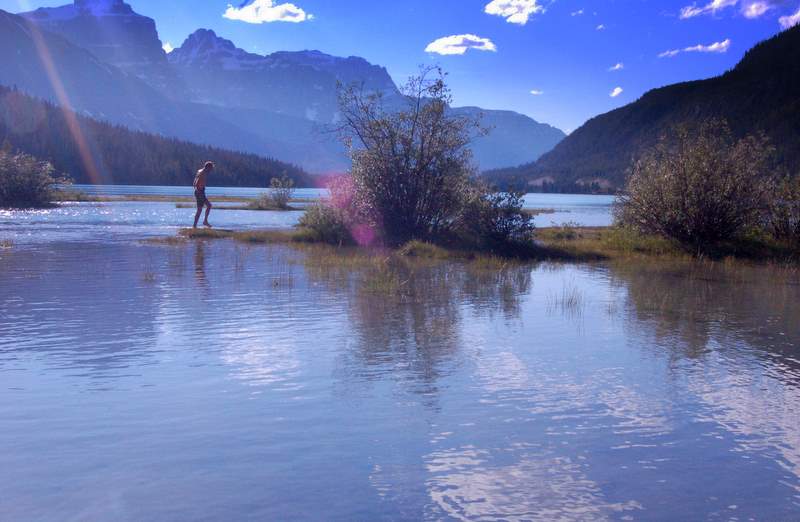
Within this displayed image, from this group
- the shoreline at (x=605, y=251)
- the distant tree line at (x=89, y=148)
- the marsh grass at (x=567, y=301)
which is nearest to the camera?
the marsh grass at (x=567, y=301)

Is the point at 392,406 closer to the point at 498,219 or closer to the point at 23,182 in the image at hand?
the point at 498,219

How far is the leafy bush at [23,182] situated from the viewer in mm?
52094

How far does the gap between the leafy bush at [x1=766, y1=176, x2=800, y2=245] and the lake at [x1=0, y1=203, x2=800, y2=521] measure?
15.0 metres

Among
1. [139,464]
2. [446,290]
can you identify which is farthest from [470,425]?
[446,290]

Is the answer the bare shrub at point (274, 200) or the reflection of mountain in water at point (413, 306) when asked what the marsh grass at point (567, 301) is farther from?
the bare shrub at point (274, 200)

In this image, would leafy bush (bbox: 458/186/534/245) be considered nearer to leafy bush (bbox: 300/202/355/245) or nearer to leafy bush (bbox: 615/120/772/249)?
leafy bush (bbox: 615/120/772/249)

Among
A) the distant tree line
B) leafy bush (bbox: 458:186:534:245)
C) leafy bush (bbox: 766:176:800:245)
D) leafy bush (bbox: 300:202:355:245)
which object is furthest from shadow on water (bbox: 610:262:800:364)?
the distant tree line

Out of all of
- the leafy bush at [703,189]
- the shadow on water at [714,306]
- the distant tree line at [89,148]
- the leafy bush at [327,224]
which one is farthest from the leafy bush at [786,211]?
the distant tree line at [89,148]

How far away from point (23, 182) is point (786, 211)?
50942 millimetres

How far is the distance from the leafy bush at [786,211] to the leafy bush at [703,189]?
36.3 inches

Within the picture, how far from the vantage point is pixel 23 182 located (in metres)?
53.9

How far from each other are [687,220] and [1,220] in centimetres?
3505

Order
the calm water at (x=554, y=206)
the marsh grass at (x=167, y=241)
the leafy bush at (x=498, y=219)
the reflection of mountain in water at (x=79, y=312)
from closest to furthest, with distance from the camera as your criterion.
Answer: the reflection of mountain in water at (x=79, y=312) < the leafy bush at (x=498, y=219) < the marsh grass at (x=167, y=241) < the calm water at (x=554, y=206)

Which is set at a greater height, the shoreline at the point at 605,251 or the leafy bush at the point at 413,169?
the leafy bush at the point at 413,169
